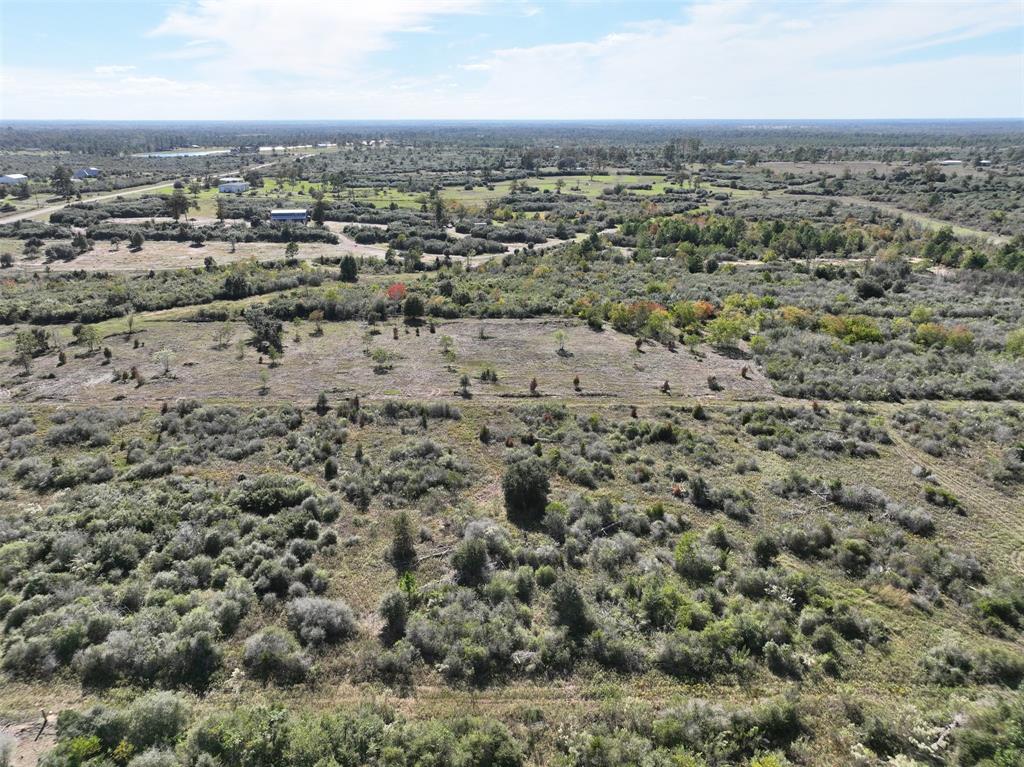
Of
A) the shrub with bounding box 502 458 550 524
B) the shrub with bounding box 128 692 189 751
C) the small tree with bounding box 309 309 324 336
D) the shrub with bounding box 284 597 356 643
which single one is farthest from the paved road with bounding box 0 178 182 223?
the shrub with bounding box 128 692 189 751

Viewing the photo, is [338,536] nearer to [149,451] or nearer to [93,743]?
[93,743]

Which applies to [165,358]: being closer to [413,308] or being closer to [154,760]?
[413,308]

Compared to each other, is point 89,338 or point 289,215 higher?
point 289,215

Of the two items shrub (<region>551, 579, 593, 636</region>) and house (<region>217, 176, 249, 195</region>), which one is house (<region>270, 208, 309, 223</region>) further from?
shrub (<region>551, 579, 593, 636</region>)

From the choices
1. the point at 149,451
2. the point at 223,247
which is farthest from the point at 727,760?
the point at 223,247

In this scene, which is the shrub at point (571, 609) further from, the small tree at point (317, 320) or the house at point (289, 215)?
the house at point (289, 215)

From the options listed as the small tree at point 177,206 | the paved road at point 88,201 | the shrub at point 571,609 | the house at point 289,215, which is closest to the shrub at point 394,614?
the shrub at point 571,609

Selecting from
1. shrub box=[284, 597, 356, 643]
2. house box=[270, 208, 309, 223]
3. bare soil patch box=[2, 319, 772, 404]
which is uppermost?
house box=[270, 208, 309, 223]

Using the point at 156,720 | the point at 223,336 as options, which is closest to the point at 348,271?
the point at 223,336

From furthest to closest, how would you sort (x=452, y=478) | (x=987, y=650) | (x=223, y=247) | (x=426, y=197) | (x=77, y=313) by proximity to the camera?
1. (x=426, y=197)
2. (x=223, y=247)
3. (x=77, y=313)
4. (x=452, y=478)
5. (x=987, y=650)

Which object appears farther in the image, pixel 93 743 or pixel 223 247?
pixel 223 247

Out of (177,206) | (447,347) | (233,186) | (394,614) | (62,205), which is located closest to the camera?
(394,614)
